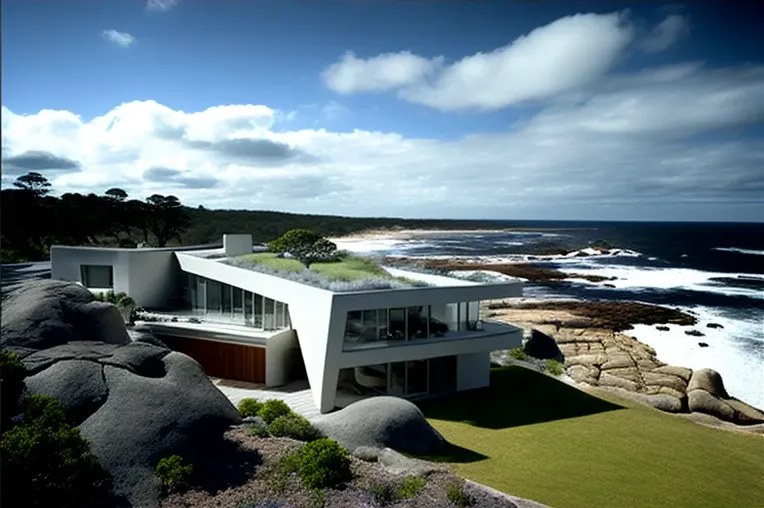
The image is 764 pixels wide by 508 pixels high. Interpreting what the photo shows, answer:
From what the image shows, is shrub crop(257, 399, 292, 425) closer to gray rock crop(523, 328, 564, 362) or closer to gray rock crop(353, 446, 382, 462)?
gray rock crop(353, 446, 382, 462)

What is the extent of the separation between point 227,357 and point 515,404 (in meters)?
11.6

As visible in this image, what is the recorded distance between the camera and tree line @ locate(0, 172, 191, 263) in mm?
46719

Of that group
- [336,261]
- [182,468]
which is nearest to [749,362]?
[336,261]

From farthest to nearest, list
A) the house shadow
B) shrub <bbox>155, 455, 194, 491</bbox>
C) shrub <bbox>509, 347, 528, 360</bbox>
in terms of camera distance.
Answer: shrub <bbox>509, 347, 528, 360</bbox> → the house shadow → shrub <bbox>155, 455, 194, 491</bbox>

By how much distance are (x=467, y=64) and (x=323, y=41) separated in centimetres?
572

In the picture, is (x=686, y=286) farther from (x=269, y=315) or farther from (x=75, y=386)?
(x=75, y=386)

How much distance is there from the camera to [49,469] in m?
10.2

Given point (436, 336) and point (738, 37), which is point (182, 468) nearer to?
point (436, 336)

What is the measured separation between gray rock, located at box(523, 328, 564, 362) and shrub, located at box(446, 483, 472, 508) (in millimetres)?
19612

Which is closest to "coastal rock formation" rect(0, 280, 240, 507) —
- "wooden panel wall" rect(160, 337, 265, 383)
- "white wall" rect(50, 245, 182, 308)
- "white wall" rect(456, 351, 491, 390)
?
"wooden panel wall" rect(160, 337, 265, 383)

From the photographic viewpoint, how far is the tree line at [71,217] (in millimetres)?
46719

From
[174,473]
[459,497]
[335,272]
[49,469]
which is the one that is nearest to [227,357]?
[335,272]

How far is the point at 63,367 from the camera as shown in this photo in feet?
44.1

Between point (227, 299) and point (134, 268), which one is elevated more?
point (134, 268)
